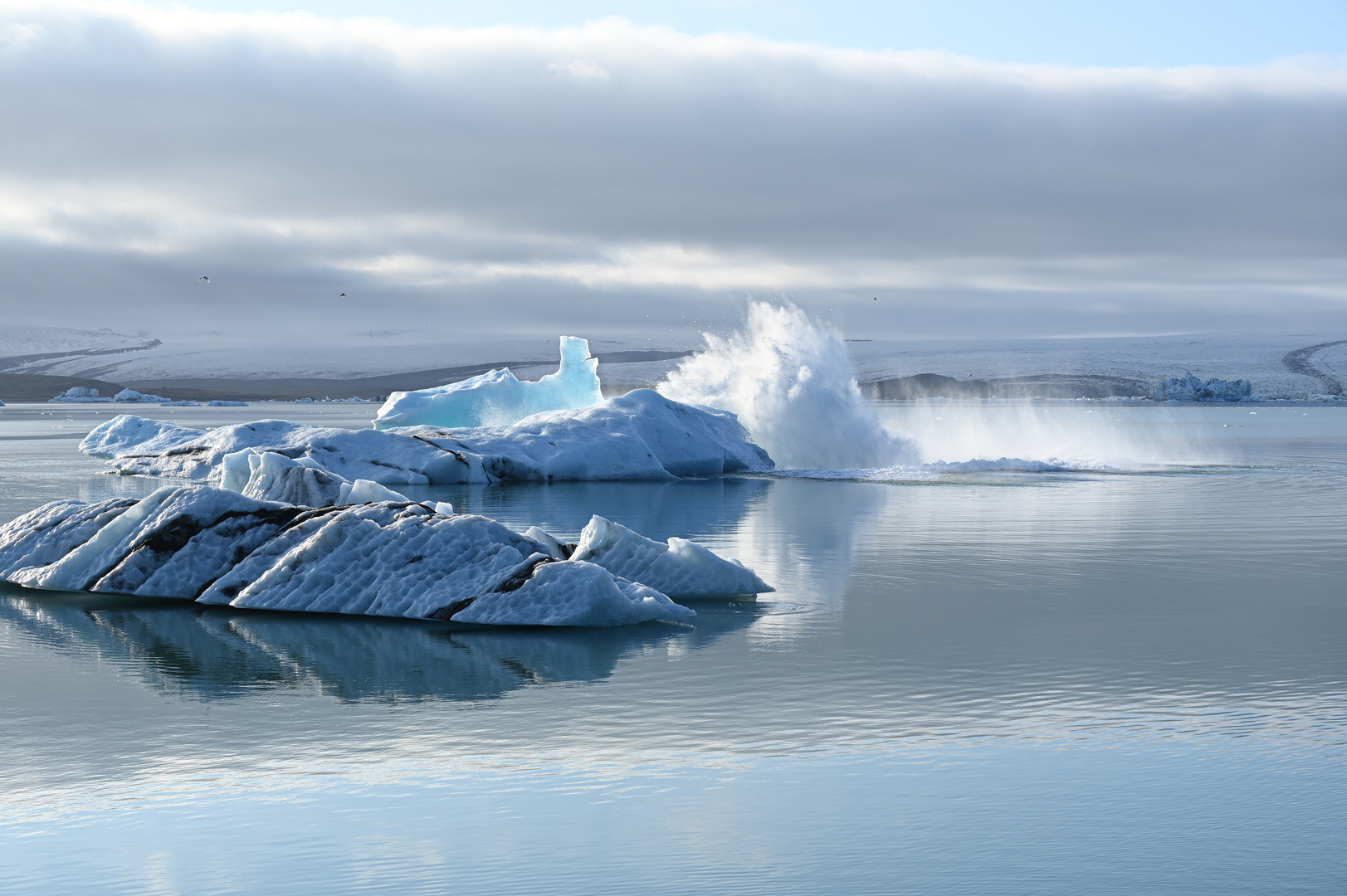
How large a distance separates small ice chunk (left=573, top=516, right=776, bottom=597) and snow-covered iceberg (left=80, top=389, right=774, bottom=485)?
11892 millimetres

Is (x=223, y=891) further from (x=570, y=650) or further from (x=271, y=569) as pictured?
(x=271, y=569)

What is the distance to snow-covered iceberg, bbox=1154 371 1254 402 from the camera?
8981 cm

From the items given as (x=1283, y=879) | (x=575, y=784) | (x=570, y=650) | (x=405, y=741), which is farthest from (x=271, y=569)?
(x=1283, y=879)

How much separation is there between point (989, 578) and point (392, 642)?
5003 millimetres

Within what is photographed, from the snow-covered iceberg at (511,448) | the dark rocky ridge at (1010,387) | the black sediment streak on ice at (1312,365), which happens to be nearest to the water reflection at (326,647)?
the snow-covered iceberg at (511,448)

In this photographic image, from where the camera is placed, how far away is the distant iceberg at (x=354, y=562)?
8.88 m

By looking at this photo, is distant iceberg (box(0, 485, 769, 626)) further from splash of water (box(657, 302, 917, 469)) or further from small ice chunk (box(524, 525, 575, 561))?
splash of water (box(657, 302, 917, 469))

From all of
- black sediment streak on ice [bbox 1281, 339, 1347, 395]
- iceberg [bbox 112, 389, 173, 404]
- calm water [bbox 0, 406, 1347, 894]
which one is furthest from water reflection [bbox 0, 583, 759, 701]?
black sediment streak on ice [bbox 1281, 339, 1347, 395]

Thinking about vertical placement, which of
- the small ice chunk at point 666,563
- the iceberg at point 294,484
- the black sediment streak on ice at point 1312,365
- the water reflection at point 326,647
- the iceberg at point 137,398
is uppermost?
the black sediment streak on ice at point 1312,365

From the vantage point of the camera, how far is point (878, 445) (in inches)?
1128

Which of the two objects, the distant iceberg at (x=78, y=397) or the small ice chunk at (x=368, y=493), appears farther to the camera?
the distant iceberg at (x=78, y=397)

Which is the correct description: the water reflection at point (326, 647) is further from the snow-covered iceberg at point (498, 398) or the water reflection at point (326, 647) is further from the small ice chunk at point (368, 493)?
the snow-covered iceberg at point (498, 398)

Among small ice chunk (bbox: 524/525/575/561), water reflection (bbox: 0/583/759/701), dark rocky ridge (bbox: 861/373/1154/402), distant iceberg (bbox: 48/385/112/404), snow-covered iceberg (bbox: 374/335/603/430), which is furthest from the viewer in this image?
dark rocky ridge (bbox: 861/373/1154/402)

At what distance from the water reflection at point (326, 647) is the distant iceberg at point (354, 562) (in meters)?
0.15
